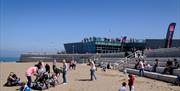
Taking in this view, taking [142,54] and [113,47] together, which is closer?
[142,54]

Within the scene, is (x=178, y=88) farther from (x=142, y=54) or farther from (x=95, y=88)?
(x=142, y=54)

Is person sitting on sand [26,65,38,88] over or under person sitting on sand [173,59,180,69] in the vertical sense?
under

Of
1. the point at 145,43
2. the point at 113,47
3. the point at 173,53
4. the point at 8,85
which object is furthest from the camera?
the point at 113,47

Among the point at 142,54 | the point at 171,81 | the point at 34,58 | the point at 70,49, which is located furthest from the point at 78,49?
the point at 171,81

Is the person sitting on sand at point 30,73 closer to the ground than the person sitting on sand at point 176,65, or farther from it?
closer to the ground

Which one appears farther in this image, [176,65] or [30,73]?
[176,65]

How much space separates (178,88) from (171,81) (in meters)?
2.79

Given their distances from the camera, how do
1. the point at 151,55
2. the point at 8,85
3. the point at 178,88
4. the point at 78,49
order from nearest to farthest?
→ the point at 178,88 → the point at 8,85 → the point at 151,55 → the point at 78,49

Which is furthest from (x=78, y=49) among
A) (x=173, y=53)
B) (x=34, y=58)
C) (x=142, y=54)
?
(x=173, y=53)

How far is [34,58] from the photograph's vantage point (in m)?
70.6

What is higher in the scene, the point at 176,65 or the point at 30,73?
the point at 176,65

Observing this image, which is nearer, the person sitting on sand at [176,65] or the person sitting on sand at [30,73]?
the person sitting on sand at [30,73]

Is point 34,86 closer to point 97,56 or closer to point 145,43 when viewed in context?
point 97,56

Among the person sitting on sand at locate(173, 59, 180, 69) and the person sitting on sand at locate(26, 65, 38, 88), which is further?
the person sitting on sand at locate(173, 59, 180, 69)
